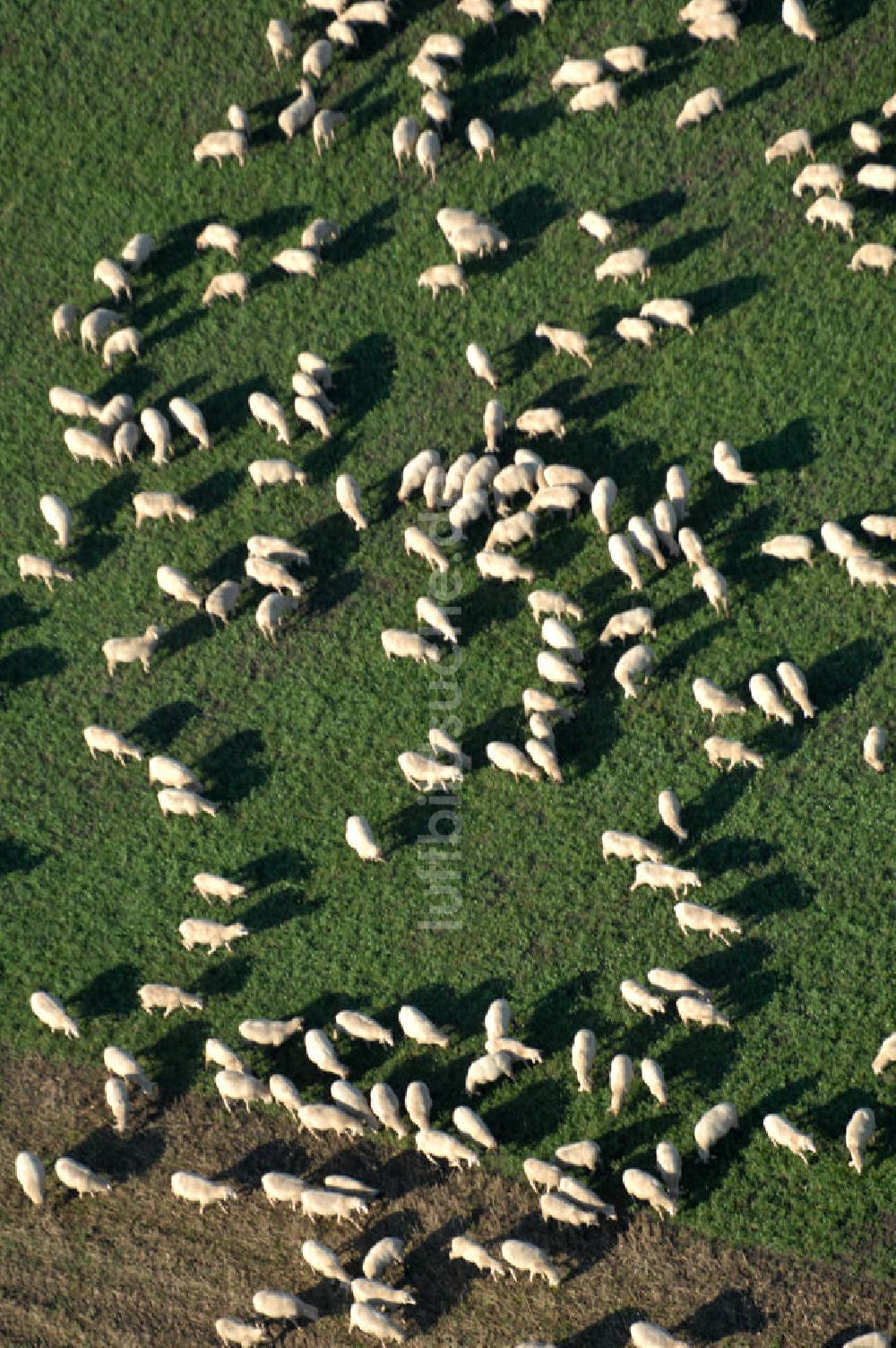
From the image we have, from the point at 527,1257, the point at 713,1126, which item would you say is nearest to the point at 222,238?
the point at 713,1126

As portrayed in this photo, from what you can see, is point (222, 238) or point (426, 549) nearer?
point (426, 549)

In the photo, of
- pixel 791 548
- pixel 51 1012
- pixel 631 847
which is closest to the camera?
pixel 631 847

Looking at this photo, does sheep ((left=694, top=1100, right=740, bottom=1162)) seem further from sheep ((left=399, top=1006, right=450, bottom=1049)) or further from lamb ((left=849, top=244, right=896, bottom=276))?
lamb ((left=849, top=244, right=896, bottom=276))

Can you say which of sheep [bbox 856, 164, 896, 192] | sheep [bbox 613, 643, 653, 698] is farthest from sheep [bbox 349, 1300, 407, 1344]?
sheep [bbox 856, 164, 896, 192]

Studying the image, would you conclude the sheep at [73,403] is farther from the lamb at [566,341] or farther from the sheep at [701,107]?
the sheep at [701,107]

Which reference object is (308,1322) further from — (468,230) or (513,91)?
(513,91)

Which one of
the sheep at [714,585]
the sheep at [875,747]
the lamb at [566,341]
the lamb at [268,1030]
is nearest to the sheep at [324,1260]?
the lamb at [268,1030]

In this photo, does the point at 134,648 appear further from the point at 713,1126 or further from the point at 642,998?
the point at 713,1126

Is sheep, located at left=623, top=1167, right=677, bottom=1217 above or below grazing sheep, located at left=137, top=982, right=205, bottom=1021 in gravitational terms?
below
